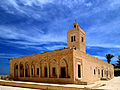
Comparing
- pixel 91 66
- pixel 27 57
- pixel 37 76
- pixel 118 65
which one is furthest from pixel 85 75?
pixel 118 65

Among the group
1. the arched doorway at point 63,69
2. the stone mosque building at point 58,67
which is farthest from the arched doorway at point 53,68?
the arched doorway at point 63,69

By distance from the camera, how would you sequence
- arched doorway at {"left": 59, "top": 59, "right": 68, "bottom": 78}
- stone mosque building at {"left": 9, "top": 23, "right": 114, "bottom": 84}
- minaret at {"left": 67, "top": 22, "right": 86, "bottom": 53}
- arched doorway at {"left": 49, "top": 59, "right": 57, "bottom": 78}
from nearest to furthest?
1. stone mosque building at {"left": 9, "top": 23, "right": 114, "bottom": 84}
2. arched doorway at {"left": 59, "top": 59, "right": 68, "bottom": 78}
3. arched doorway at {"left": 49, "top": 59, "right": 57, "bottom": 78}
4. minaret at {"left": 67, "top": 22, "right": 86, "bottom": 53}

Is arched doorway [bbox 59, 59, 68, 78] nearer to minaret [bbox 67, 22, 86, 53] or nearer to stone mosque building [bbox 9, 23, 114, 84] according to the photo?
stone mosque building [bbox 9, 23, 114, 84]

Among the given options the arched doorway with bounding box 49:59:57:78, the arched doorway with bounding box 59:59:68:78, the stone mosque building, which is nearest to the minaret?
the stone mosque building

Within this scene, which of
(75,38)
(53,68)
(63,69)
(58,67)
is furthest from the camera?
(75,38)

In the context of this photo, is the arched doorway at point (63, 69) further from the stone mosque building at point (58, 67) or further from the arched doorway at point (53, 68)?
the arched doorway at point (53, 68)

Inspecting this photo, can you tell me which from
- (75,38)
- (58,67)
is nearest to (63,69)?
(58,67)

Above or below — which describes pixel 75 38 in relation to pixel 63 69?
above

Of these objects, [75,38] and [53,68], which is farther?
[75,38]

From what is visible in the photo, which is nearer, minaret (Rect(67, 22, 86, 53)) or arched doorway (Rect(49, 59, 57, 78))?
arched doorway (Rect(49, 59, 57, 78))

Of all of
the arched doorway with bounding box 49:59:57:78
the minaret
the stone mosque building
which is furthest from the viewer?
the minaret

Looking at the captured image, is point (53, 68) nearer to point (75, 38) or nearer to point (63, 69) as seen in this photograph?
point (63, 69)

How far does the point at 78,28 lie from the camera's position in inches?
1077

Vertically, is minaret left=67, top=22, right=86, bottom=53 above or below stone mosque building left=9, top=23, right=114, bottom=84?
above
